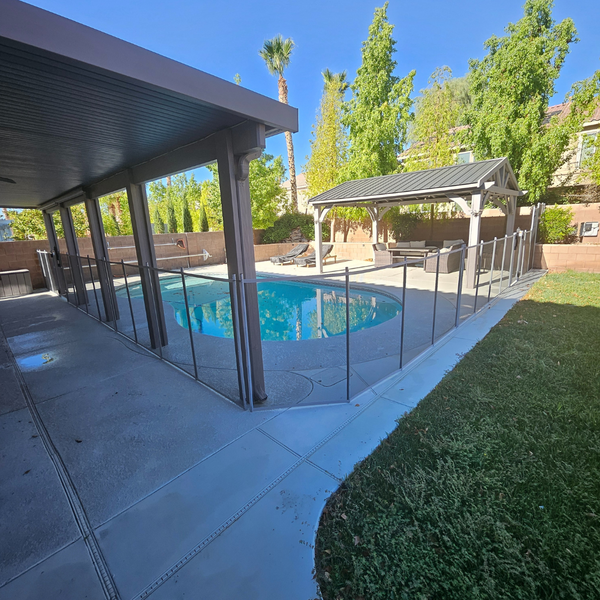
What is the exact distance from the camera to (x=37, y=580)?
183 centimetres

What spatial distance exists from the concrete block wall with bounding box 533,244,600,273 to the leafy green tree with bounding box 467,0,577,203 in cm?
275

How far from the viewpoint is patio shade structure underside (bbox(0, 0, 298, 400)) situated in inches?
71.5

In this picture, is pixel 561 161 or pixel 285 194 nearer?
pixel 561 161

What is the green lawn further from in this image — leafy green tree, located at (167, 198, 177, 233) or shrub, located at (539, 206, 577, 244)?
leafy green tree, located at (167, 198, 177, 233)

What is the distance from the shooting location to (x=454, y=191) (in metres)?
10.1

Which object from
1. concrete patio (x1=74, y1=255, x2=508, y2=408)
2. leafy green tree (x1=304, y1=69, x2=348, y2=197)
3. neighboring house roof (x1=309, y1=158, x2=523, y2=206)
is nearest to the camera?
concrete patio (x1=74, y1=255, x2=508, y2=408)

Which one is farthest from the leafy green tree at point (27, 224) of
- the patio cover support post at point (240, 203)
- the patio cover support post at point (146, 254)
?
the patio cover support post at point (240, 203)

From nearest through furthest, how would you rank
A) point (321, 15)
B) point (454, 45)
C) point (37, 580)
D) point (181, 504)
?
point (37, 580)
point (181, 504)
point (321, 15)
point (454, 45)

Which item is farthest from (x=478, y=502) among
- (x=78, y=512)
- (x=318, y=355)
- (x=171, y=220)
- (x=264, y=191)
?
(x=171, y=220)

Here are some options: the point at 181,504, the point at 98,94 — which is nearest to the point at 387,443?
the point at 181,504

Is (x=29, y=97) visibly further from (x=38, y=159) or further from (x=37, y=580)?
(x=37, y=580)

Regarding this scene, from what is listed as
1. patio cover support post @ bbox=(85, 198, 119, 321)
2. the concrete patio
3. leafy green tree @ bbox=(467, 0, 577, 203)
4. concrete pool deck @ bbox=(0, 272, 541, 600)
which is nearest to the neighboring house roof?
leafy green tree @ bbox=(467, 0, 577, 203)

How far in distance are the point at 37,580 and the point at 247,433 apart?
64.0 inches

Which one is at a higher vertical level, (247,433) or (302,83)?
(302,83)
